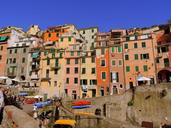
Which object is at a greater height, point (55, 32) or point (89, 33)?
point (89, 33)

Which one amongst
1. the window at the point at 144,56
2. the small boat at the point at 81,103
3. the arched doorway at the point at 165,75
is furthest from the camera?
the window at the point at 144,56

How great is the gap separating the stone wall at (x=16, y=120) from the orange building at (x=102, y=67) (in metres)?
51.1

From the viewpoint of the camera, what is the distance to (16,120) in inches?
346

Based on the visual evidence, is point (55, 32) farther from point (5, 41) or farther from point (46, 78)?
point (46, 78)

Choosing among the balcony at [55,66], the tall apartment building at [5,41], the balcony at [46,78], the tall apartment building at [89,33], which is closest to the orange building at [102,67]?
the balcony at [55,66]

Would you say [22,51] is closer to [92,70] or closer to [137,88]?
[92,70]

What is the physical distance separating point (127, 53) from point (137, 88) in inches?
569

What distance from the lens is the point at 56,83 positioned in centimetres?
6438

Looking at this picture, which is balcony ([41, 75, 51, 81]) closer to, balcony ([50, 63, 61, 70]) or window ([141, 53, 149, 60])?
balcony ([50, 63, 61, 70])

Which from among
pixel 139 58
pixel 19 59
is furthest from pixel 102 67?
pixel 19 59

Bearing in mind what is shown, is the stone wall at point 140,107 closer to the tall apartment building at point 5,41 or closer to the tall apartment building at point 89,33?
the tall apartment building at point 89,33

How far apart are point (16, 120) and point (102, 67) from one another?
53.9 meters

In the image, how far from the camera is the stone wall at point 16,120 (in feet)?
27.4

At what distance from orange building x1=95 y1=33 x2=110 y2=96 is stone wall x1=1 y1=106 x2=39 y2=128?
51.1m
